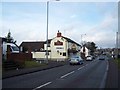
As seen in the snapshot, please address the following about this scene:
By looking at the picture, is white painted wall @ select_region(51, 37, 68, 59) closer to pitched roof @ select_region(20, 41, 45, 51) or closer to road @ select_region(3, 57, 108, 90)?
pitched roof @ select_region(20, 41, 45, 51)

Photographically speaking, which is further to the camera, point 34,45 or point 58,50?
point 34,45

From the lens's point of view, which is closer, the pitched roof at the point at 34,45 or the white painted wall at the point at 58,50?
the white painted wall at the point at 58,50

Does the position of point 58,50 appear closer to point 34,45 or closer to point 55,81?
point 34,45

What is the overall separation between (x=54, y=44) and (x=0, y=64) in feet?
229

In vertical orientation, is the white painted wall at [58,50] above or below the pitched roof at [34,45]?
below

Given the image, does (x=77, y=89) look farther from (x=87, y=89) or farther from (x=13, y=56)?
(x=13, y=56)

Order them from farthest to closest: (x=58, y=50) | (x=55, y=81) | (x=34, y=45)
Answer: (x=34, y=45), (x=58, y=50), (x=55, y=81)

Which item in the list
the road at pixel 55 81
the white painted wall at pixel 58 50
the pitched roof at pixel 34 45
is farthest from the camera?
the pitched roof at pixel 34 45

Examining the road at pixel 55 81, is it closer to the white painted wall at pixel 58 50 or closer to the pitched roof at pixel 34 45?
the white painted wall at pixel 58 50

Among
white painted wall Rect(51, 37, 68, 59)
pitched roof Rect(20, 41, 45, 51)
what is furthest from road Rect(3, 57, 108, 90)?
pitched roof Rect(20, 41, 45, 51)

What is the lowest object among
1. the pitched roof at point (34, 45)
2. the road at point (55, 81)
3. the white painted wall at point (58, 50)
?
the road at point (55, 81)

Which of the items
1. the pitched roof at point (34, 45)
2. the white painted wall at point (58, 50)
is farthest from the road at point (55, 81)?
the pitched roof at point (34, 45)

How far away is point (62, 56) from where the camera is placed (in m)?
99.1

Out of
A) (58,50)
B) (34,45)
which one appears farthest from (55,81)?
(34,45)
